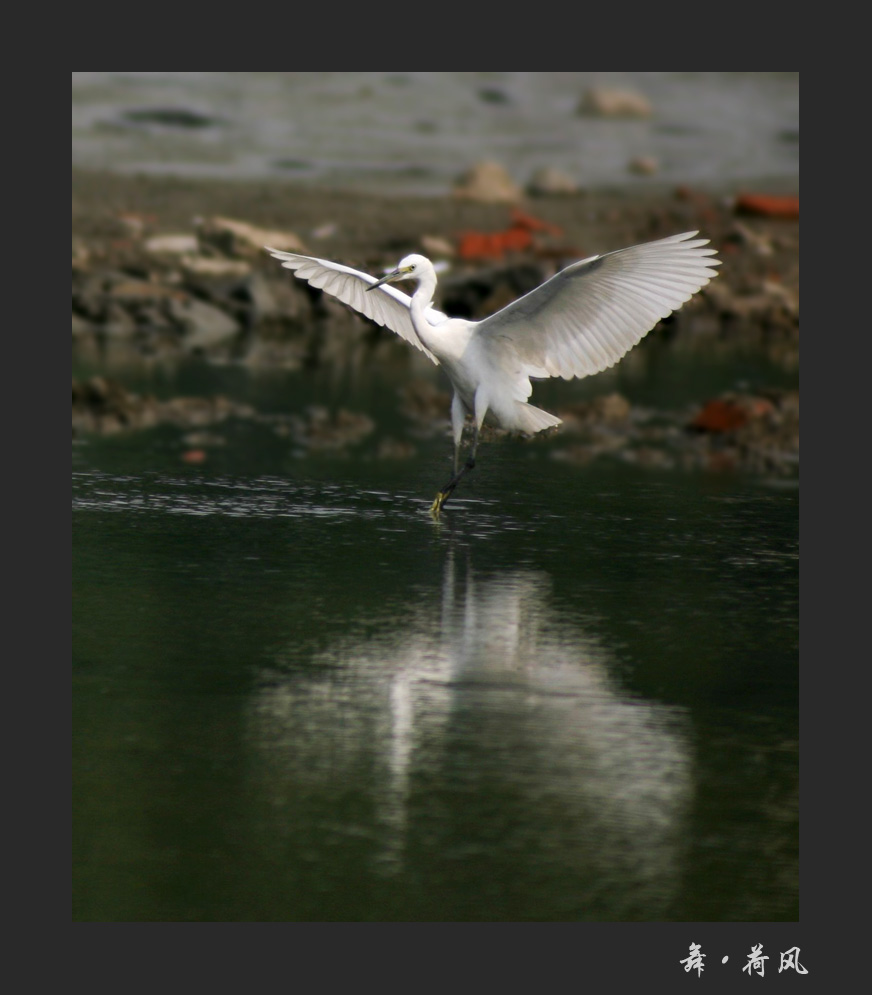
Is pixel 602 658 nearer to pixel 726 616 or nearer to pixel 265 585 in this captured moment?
pixel 726 616

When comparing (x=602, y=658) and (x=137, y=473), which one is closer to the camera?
(x=602, y=658)

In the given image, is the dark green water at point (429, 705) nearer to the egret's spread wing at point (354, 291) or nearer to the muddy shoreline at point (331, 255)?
the egret's spread wing at point (354, 291)

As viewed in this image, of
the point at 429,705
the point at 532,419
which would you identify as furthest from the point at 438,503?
the point at 429,705

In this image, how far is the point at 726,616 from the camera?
7.57 meters

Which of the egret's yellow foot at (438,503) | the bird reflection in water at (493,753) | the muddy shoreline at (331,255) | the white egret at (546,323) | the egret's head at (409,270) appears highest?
the muddy shoreline at (331,255)

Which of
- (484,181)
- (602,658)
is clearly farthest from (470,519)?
(484,181)

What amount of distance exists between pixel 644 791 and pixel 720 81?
19739 mm

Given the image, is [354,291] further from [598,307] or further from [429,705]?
[429,705]

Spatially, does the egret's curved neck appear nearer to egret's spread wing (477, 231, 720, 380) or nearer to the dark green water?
egret's spread wing (477, 231, 720, 380)

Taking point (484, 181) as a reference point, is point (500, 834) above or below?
below

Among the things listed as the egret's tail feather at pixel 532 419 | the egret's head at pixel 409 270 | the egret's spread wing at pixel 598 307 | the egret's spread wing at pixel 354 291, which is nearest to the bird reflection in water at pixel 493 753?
the egret's spread wing at pixel 598 307

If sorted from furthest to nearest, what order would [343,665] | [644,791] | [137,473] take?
1. [137,473]
2. [343,665]
3. [644,791]

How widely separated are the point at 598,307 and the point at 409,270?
117 cm

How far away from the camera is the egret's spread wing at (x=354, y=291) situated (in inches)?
391
